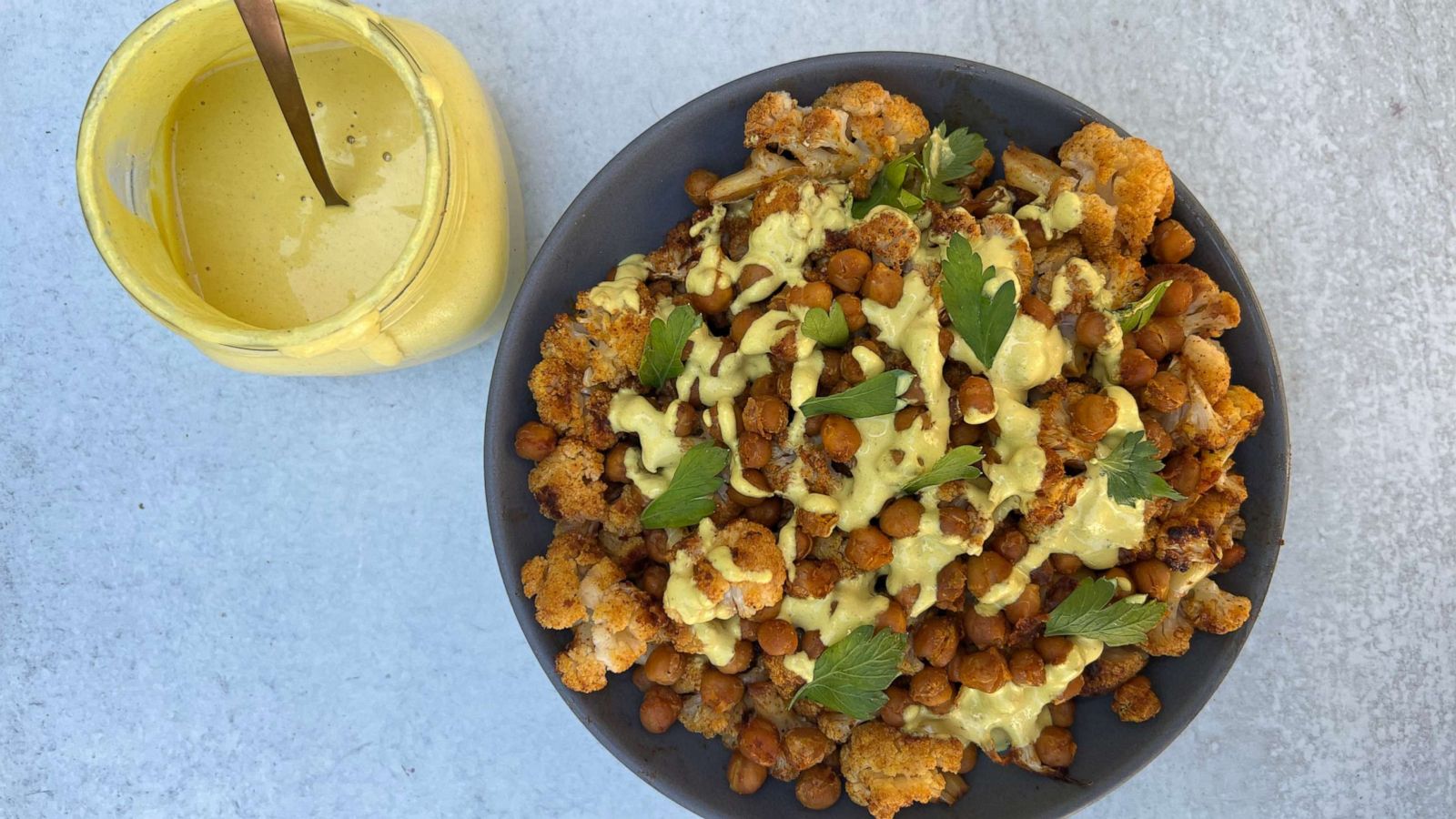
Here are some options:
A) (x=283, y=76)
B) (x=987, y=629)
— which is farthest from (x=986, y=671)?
(x=283, y=76)

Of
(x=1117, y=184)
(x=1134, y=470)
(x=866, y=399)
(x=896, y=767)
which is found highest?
(x=1117, y=184)

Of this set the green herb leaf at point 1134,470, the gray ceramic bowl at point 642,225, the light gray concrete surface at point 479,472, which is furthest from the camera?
the light gray concrete surface at point 479,472

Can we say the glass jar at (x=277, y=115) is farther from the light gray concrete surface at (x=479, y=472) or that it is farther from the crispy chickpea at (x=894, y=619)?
the crispy chickpea at (x=894, y=619)

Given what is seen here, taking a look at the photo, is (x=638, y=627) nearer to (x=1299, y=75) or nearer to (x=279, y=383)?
(x=279, y=383)

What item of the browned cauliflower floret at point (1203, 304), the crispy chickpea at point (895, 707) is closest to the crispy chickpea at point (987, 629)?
the crispy chickpea at point (895, 707)

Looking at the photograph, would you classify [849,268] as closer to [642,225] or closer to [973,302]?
[973,302]
